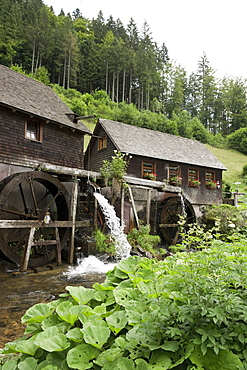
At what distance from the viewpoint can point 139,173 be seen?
16.8m

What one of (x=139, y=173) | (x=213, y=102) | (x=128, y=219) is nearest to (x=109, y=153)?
(x=139, y=173)

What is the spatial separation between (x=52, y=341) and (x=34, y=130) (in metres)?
10.8

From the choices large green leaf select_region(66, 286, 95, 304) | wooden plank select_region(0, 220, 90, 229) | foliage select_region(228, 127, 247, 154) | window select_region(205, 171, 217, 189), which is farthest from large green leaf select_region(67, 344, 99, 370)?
foliage select_region(228, 127, 247, 154)

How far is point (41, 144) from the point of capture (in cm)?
1191

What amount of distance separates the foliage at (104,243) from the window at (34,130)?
4719 mm

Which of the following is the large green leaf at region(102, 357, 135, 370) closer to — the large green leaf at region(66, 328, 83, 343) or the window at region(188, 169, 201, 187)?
the large green leaf at region(66, 328, 83, 343)

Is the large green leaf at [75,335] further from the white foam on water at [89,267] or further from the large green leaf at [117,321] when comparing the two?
the white foam on water at [89,267]

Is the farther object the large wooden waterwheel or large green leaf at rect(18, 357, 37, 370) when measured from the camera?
the large wooden waterwheel

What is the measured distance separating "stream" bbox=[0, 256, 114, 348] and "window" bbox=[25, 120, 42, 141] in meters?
5.27

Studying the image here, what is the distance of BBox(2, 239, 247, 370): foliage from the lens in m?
1.75

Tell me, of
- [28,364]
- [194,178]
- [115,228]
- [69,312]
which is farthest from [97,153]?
[28,364]

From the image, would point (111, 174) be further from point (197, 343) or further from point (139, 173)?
point (197, 343)

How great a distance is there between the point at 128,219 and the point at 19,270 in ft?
16.7

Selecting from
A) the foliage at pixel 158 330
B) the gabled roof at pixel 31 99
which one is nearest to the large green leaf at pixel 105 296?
the foliage at pixel 158 330
